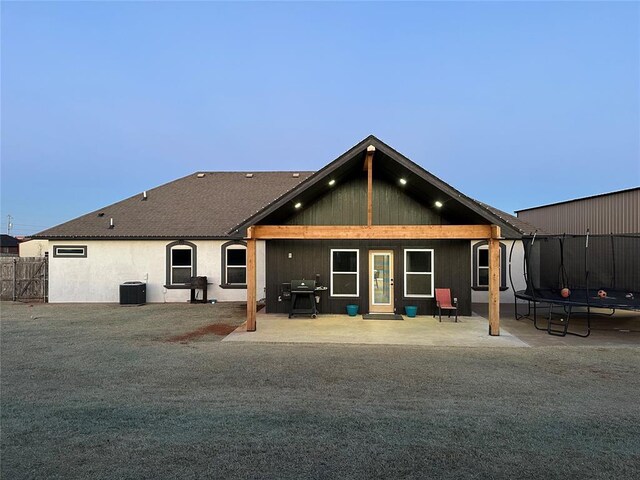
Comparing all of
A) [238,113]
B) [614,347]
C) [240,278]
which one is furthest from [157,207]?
[238,113]

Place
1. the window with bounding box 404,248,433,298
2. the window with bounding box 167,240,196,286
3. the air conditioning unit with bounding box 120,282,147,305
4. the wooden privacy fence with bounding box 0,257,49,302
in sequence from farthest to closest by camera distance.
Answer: the wooden privacy fence with bounding box 0,257,49,302, the window with bounding box 167,240,196,286, the air conditioning unit with bounding box 120,282,147,305, the window with bounding box 404,248,433,298

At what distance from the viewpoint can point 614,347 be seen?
26.2ft

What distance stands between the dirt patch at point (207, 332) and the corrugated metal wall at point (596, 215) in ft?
50.4

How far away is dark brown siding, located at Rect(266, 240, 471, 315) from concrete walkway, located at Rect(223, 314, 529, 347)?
0.70 metres

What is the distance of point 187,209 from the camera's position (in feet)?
53.9

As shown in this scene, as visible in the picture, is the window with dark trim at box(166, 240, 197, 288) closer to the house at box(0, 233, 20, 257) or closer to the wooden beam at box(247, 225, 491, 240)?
the wooden beam at box(247, 225, 491, 240)

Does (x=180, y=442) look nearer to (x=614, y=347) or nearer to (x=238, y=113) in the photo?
(x=614, y=347)

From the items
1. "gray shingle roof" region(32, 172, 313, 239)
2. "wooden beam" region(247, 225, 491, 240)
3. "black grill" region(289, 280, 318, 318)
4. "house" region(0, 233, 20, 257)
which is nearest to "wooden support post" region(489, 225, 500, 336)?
"wooden beam" region(247, 225, 491, 240)

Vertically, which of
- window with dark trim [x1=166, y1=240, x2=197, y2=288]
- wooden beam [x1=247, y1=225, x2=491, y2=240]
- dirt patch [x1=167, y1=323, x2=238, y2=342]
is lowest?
dirt patch [x1=167, y1=323, x2=238, y2=342]

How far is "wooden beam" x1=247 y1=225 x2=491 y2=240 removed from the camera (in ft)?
29.4

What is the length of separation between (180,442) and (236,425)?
66 centimetres

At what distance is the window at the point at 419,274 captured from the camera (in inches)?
472

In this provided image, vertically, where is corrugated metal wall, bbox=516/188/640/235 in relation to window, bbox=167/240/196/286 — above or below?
above

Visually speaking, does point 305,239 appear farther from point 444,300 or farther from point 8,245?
point 8,245
